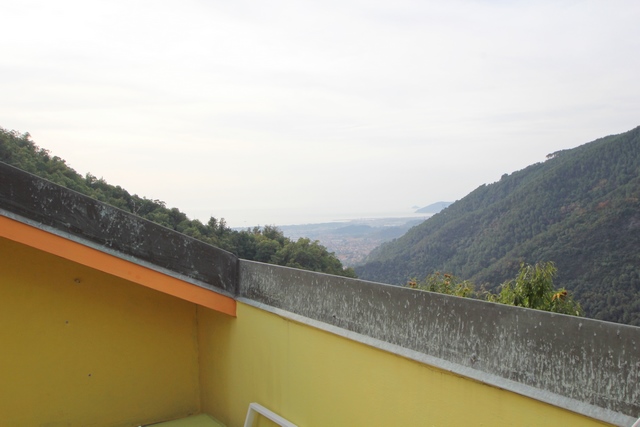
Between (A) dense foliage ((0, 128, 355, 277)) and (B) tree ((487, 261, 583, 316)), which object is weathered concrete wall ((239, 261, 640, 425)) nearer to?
(B) tree ((487, 261, 583, 316))

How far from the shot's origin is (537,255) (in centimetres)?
2752

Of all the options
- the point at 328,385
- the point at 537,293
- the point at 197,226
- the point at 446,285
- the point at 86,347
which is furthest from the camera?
the point at 197,226

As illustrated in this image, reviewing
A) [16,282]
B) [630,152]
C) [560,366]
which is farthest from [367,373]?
[630,152]

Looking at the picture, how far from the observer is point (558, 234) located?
28.5 metres

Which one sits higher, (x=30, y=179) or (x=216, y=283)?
(x=30, y=179)

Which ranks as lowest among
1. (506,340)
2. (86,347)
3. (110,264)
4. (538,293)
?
(86,347)

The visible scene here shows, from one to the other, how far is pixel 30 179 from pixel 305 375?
2.08 metres

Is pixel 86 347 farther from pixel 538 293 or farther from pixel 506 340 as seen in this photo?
pixel 538 293

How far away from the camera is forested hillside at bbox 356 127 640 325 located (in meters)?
20.0

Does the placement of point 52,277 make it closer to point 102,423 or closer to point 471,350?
point 102,423

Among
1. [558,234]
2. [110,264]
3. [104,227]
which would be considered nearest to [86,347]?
[110,264]

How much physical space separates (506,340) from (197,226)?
15.7 m

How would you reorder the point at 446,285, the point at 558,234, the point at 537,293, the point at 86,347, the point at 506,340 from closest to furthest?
the point at 506,340 < the point at 86,347 < the point at 537,293 < the point at 446,285 < the point at 558,234

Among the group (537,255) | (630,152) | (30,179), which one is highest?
(630,152)
